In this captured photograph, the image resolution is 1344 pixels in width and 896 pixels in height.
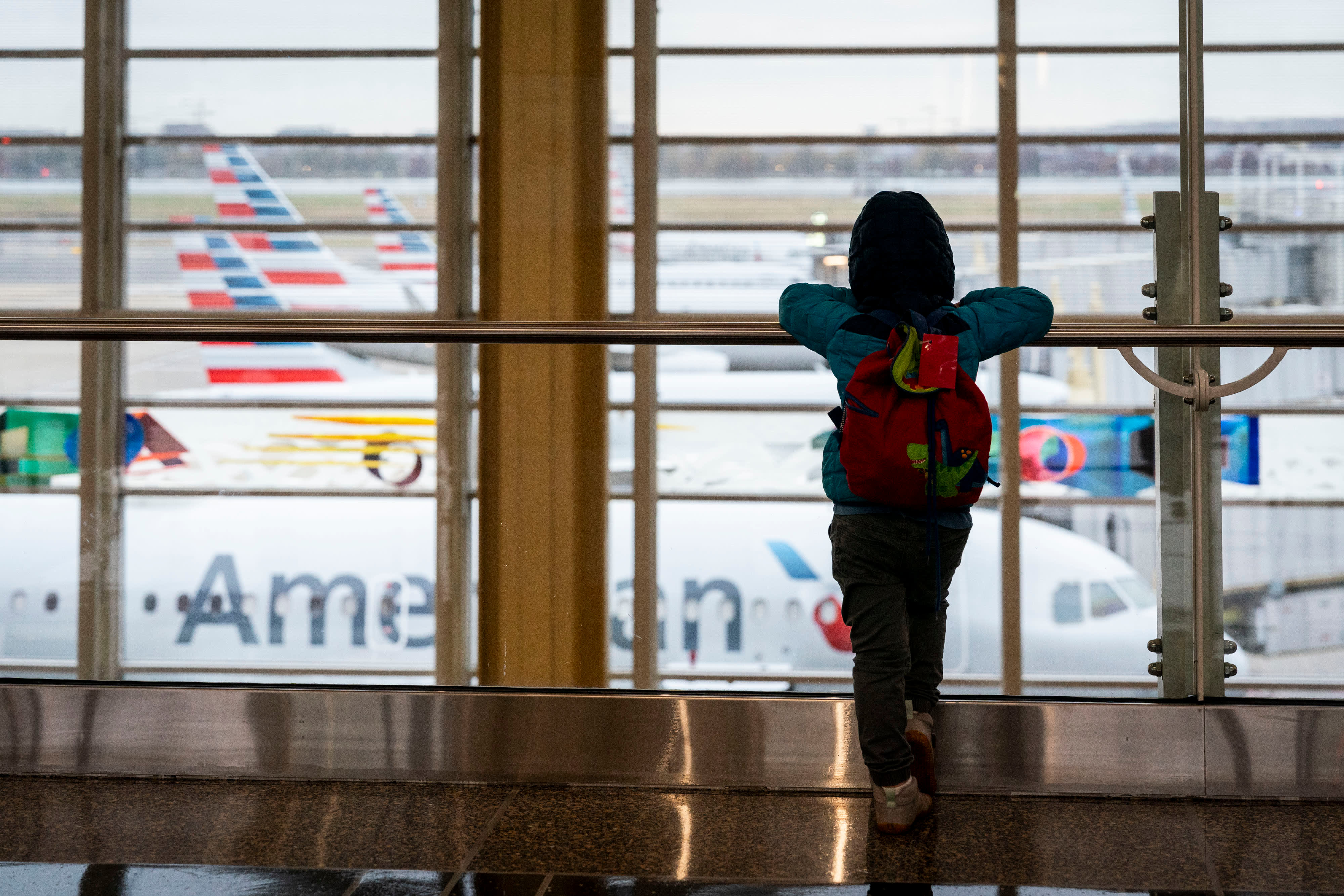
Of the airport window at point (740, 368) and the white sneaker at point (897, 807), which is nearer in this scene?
the white sneaker at point (897, 807)

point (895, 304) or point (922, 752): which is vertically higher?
point (895, 304)

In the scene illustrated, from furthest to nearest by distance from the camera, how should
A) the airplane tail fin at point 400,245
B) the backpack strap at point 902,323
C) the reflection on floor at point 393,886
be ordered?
the airplane tail fin at point 400,245, the backpack strap at point 902,323, the reflection on floor at point 393,886

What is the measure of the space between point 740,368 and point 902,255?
0.53 meters

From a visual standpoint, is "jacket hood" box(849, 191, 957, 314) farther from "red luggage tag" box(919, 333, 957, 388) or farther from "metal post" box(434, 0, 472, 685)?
"metal post" box(434, 0, 472, 685)

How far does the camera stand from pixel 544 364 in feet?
6.82

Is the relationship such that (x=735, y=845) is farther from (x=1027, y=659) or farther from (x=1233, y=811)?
(x=1233, y=811)

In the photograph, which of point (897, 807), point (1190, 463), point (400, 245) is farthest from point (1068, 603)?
point (400, 245)

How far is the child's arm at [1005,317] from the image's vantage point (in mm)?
1676

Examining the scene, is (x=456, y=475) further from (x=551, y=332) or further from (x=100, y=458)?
(x=100, y=458)

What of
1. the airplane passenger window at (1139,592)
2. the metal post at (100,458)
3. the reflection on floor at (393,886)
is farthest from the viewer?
the metal post at (100,458)

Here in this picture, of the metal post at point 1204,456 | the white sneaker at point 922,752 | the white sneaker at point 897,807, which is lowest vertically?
the white sneaker at point 897,807

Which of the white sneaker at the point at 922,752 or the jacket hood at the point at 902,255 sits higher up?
the jacket hood at the point at 902,255

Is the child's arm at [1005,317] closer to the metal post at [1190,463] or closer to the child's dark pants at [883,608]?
the child's dark pants at [883,608]

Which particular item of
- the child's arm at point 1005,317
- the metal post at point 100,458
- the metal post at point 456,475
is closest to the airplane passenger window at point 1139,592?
the child's arm at point 1005,317
